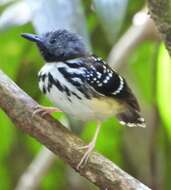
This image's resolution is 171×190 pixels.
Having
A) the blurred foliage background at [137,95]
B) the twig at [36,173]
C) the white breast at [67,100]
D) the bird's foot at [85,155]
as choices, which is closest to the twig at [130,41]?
the blurred foliage background at [137,95]

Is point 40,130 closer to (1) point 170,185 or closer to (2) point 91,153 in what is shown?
(2) point 91,153

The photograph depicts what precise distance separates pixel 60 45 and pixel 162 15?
41 cm

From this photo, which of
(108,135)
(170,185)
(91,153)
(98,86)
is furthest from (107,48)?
(91,153)

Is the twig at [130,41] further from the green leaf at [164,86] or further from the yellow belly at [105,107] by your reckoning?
the yellow belly at [105,107]

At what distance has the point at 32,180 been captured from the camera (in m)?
2.34

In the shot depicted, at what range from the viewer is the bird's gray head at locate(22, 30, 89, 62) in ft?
6.12

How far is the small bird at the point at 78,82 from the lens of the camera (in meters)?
1.76

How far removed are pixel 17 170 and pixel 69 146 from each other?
1.12 meters

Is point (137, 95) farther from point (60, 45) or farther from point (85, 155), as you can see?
point (85, 155)

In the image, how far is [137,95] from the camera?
8.23 feet

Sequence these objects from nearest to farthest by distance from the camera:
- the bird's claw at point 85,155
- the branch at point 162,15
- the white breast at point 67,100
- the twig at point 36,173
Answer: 1. the branch at point 162,15
2. the bird's claw at point 85,155
3. the white breast at point 67,100
4. the twig at point 36,173

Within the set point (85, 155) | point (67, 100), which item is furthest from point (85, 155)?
point (67, 100)

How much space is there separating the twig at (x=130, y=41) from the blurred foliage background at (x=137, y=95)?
0.10ft

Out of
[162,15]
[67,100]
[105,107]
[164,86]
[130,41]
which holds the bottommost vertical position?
[164,86]
